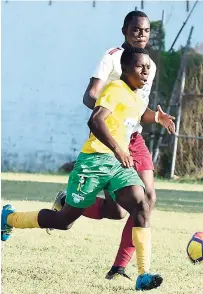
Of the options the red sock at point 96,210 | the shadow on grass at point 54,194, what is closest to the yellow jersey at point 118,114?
the red sock at point 96,210

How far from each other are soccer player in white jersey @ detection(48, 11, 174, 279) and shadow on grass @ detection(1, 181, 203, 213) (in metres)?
5.52

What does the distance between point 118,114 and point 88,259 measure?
1435 mm

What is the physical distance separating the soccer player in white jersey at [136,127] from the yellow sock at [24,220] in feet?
1.54

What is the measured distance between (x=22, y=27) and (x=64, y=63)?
1572 millimetres

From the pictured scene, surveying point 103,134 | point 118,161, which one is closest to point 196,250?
point 118,161

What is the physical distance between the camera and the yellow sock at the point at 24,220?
6375 millimetres

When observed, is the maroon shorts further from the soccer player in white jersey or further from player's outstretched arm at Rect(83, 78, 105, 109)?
player's outstretched arm at Rect(83, 78, 105, 109)

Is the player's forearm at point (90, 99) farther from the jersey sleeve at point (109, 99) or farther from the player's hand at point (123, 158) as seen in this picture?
the player's hand at point (123, 158)

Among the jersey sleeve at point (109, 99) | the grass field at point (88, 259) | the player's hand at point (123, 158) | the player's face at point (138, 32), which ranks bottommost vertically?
the grass field at point (88, 259)

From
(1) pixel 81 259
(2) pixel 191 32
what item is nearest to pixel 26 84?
(2) pixel 191 32

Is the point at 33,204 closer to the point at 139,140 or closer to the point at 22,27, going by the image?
the point at 139,140

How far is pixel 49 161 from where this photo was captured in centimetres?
2377

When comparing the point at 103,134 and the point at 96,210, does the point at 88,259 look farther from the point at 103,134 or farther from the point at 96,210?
the point at 103,134

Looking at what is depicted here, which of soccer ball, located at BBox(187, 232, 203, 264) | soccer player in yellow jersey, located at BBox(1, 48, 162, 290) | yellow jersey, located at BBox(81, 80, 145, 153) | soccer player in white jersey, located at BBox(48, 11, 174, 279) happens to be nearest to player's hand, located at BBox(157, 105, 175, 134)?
soccer player in white jersey, located at BBox(48, 11, 174, 279)
